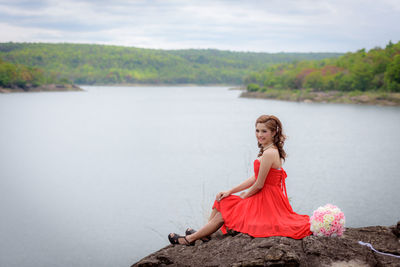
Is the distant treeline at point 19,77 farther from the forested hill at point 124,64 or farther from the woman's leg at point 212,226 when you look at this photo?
the woman's leg at point 212,226

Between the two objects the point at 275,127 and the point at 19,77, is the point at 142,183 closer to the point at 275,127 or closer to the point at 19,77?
the point at 275,127

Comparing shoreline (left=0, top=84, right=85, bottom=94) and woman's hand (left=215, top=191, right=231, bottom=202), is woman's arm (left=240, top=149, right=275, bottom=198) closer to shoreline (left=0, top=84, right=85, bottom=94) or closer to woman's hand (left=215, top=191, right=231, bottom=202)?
woman's hand (left=215, top=191, right=231, bottom=202)

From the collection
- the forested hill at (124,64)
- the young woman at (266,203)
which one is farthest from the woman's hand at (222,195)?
the forested hill at (124,64)

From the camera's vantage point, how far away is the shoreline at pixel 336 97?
149ft

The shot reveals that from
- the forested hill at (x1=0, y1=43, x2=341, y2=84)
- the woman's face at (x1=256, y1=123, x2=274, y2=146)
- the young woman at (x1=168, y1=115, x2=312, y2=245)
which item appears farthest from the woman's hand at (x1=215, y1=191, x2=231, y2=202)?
the forested hill at (x1=0, y1=43, x2=341, y2=84)

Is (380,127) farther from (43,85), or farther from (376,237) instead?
(43,85)

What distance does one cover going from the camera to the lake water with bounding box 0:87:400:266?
26.8ft

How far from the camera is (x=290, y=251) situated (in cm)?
363

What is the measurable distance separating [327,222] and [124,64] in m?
130

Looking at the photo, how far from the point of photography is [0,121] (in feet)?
106

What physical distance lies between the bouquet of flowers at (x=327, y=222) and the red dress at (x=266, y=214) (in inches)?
5.4

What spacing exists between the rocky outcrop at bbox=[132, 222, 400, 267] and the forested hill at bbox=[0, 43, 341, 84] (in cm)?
11423

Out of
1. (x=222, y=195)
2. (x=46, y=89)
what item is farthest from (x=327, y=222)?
(x=46, y=89)

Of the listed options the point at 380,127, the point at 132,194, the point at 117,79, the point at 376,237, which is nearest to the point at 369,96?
the point at 380,127
